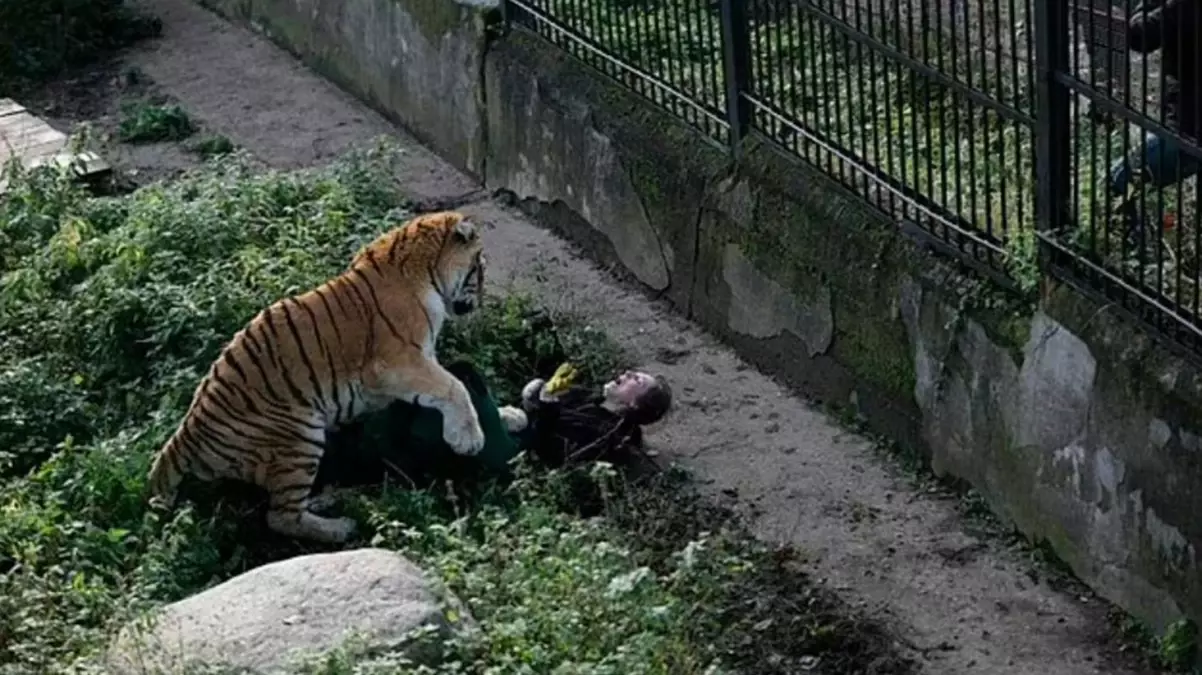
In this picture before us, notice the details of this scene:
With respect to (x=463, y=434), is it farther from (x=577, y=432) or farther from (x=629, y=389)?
(x=629, y=389)

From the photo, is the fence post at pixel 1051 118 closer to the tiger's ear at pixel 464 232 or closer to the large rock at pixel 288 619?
the tiger's ear at pixel 464 232

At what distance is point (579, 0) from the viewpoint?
9.63m

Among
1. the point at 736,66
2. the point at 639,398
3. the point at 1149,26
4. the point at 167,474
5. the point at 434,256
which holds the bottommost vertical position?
the point at 639,398

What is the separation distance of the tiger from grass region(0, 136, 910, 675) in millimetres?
139

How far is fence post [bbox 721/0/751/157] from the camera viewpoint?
27.7 ft

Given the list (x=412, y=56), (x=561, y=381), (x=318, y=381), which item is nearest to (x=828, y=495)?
(x=561, y=381)

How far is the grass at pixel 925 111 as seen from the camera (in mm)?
6699

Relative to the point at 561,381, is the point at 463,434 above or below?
above

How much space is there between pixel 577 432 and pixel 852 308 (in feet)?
3.53

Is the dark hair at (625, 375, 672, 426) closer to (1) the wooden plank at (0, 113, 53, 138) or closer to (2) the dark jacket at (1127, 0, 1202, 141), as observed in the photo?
(2) the dark jacket at (1127, 0, 1202, 141)

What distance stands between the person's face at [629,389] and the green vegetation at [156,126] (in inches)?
178

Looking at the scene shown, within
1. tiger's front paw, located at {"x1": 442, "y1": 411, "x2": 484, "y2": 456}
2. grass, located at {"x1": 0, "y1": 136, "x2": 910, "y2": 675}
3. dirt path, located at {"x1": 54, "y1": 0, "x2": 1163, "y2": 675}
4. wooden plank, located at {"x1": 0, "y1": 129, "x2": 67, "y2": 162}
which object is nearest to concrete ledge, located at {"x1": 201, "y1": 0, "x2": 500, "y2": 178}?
dirt path, located at {"x1": 54, "y1": 0, "x2": 1163, "y2": 675}

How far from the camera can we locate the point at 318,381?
745cm

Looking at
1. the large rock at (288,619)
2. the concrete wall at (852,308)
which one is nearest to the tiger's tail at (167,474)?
the large rock at (288,619)
